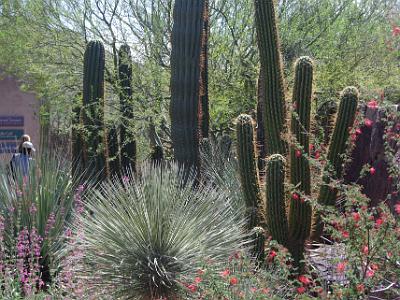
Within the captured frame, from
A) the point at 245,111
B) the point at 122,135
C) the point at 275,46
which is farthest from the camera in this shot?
the point at 245,111

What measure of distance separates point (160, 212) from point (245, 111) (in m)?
6.83

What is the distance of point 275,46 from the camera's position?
776 cm

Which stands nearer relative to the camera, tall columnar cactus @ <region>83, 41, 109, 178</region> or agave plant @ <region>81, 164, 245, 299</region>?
agave plant @ <region>81, 164, 245, 299</region>

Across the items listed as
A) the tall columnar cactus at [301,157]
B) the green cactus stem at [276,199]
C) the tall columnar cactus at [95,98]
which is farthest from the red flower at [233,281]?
the tall columnar cactus at [95,98]

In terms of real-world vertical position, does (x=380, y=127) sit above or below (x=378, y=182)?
above

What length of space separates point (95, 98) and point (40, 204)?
2.51m

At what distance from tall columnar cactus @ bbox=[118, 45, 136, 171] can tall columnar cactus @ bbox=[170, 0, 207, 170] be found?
240cm

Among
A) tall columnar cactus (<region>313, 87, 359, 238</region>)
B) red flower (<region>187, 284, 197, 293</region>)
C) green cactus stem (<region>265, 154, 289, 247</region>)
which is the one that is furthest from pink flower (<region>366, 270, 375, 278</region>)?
tall columnar cactus (<region>313, 87, 359, 238</region>)

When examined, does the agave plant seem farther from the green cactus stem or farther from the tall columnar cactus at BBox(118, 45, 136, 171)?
the tall columnar cactus at BBox(118, 45, 136, 171)

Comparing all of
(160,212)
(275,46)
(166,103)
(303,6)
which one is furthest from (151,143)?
(160,212)

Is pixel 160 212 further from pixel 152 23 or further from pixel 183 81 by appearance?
pixel 152 23

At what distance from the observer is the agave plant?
558 centimetres

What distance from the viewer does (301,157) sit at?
23.3ft

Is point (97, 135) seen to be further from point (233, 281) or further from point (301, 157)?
point (233, 281)
